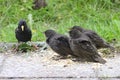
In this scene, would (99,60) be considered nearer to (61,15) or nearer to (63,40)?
(63,40)

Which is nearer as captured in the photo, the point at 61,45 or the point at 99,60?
the point at 99,60

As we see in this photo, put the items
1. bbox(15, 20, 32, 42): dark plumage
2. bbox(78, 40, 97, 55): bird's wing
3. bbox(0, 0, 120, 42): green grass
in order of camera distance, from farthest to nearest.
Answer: bbox(0, 0, 120, 42): green grass, bbox(15, 20, 32, 42): dark plumage, bbox(78, 40, 97, 55): bird's wing

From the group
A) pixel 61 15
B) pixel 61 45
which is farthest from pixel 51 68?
pixel 61 15

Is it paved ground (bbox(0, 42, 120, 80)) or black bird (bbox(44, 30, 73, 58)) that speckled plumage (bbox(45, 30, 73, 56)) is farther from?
paved ground (bbox(0, 42, 120, 80))

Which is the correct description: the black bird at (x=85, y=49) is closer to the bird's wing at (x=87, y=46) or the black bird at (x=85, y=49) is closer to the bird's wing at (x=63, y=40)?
the bird's wing at (x=87, y=46)

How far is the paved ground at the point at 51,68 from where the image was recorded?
539 cm

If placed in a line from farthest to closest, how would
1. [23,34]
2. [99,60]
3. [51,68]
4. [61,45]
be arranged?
1. [23,34]
2. [61,45]
3. [99,60]
4. [51,68]

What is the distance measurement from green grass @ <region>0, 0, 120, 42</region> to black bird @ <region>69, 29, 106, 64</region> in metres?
1.59

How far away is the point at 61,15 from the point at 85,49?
3.12m

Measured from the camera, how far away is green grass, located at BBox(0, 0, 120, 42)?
7.92 metres

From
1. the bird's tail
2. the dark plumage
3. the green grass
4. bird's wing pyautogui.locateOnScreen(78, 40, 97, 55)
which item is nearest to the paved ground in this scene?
the bird's tail

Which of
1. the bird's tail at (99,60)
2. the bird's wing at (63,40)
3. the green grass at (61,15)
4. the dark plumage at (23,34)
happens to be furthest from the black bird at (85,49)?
the green grass at (61,15)

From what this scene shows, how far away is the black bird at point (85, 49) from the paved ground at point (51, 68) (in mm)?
83

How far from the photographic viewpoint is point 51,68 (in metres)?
5.75
